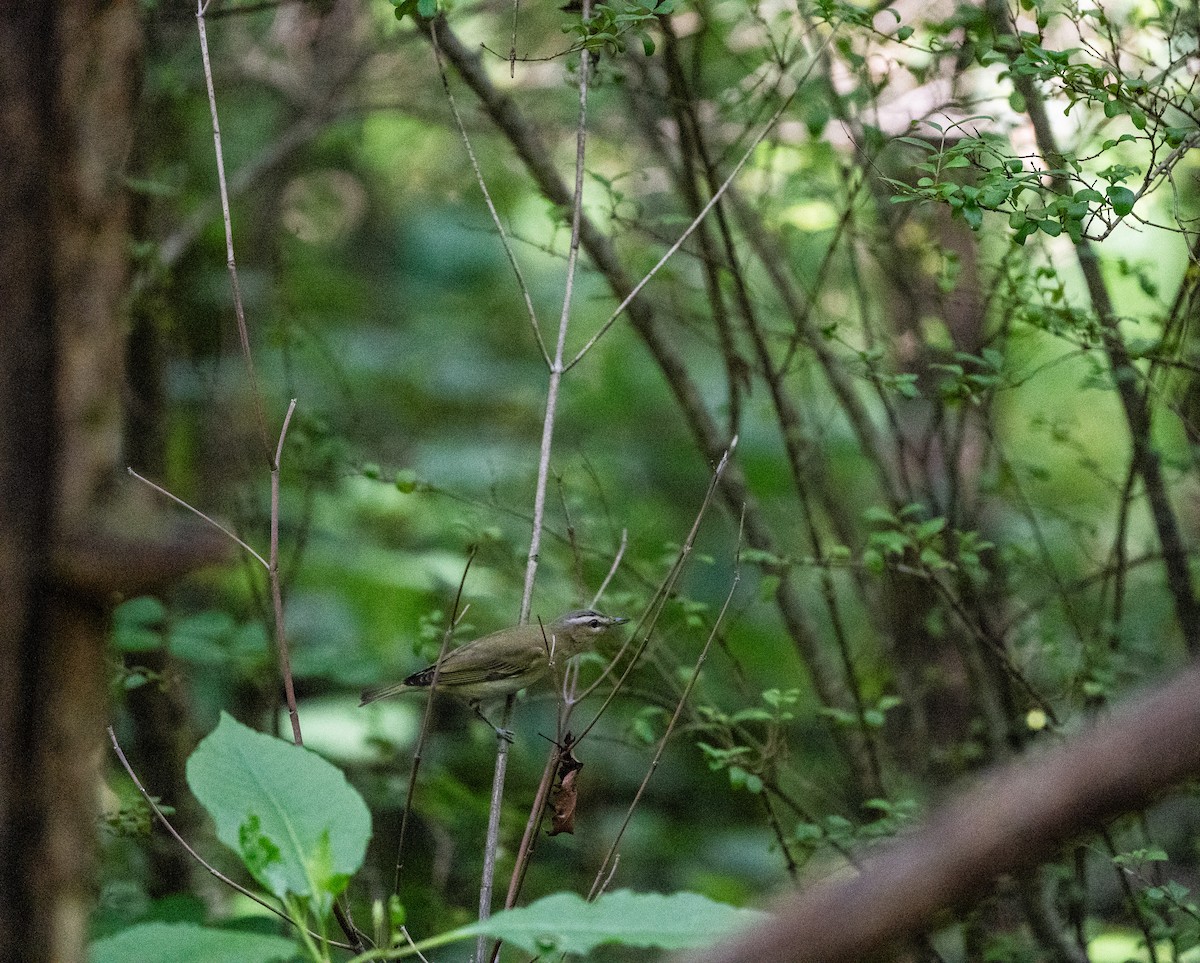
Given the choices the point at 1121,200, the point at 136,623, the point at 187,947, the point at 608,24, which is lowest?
the point at 187,947

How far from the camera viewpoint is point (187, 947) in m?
1.25

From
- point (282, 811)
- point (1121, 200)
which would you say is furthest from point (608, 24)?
point (282, 811)

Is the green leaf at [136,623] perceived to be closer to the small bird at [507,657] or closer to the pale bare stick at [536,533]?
the small bird at [507,657]

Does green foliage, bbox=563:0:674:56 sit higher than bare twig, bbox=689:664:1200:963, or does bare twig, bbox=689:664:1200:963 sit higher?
green foliage, bbox=563:0:674:56

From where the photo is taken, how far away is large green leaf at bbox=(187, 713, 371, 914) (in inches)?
52.0

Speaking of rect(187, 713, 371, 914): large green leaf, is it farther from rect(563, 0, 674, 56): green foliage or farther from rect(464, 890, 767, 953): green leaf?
rect(563, 0, 674, 56): green foliage

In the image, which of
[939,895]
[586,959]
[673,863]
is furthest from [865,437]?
[939,895]

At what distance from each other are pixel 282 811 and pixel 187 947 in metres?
0.18

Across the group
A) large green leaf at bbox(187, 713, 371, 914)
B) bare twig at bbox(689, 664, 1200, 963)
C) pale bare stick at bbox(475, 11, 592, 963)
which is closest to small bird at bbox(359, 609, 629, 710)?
pale bare stick at bbox(475, 11, 592, 963)

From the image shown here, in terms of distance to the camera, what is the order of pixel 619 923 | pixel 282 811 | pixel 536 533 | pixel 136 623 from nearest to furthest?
pixel 619 923 < pixel 282 811 < pixel 536 533 < pixel 136 623

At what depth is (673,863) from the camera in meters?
5.17

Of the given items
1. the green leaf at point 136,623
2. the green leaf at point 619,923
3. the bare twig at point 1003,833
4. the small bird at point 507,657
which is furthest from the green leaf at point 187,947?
the green leaf at point 136,623

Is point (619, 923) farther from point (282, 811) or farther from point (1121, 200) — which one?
point (1121, 200)

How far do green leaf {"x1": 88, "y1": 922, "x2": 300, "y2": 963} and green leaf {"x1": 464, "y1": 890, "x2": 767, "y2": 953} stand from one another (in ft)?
0.74
